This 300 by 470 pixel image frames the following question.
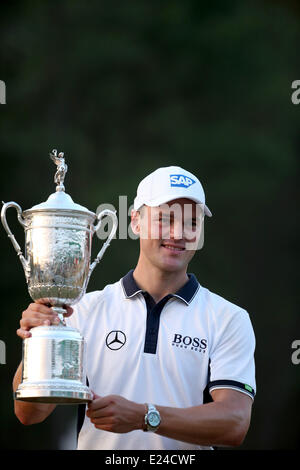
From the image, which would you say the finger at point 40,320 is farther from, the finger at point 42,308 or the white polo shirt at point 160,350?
the white polo shirt at point 160,350

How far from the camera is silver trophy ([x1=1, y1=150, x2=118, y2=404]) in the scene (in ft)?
10.1

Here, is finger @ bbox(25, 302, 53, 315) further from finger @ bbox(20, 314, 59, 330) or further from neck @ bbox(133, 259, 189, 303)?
neck @ bbox(133, 259, 189, 303)

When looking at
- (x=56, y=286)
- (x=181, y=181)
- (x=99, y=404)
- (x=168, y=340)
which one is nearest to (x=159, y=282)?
(x=168, y=340)

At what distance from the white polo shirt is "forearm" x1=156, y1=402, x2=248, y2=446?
11cm

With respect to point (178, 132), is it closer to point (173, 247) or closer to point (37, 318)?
point (173, 247)

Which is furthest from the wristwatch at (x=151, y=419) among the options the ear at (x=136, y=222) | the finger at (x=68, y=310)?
the ear at (x=136, y=222)

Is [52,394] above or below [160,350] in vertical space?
below

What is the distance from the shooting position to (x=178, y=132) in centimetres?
680

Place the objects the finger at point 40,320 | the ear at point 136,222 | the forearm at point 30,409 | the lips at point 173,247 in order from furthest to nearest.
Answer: the ear at point 136,222 → the lips at point 173,247 → the forearm at point 30,409 → the finger at point 40,320

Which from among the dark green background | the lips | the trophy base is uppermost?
the dark green background

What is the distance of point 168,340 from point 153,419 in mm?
389

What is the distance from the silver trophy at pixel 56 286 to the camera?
10.1 ft

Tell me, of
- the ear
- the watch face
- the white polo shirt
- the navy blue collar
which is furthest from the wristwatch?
the ear

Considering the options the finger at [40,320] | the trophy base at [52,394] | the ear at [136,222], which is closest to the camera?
the trophy base at [52,394]
